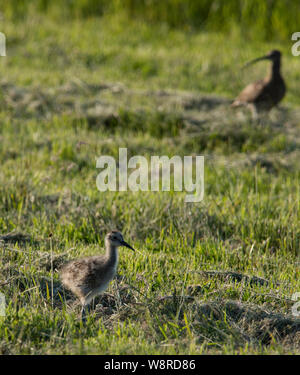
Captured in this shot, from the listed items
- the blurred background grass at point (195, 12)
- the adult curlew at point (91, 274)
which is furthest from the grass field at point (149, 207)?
the blurred background grass at point (195, 12)

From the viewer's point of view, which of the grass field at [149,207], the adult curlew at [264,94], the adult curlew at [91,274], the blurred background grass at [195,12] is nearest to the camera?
the grass field at [149,207]

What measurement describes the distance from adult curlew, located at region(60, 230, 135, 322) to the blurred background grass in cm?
1110

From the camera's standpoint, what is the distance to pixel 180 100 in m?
10.4

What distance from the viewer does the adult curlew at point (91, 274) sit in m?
4.80

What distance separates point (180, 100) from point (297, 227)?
14.3 ft

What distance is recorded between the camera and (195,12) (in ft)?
51.1

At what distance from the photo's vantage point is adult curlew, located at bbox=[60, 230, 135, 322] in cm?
480

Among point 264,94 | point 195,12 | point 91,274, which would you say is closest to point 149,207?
point 91,274

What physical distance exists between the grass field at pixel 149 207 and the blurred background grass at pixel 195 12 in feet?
5.85

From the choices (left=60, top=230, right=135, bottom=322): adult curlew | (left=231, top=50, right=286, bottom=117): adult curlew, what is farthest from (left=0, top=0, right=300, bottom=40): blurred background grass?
(left=60, top=230, right=135, bottom=322): adult curlew

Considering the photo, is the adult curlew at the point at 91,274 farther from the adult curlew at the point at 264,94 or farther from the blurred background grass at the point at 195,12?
the blurred background grass at the point at 195,12

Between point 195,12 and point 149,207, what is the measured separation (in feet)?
32.2

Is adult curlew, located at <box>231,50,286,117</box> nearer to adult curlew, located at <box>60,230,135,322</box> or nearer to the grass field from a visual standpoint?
the grass field

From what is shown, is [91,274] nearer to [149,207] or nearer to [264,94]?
[149,207]
